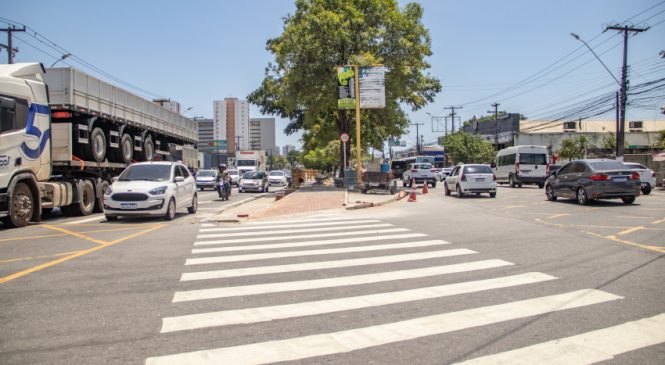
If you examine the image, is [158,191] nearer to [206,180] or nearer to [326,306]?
[326,306]

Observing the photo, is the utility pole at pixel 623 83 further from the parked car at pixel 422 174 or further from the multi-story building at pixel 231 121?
the multi-story building at pixel 231 121

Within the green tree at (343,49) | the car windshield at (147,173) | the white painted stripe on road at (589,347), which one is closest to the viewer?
the white painted stripe on road at (589,347)

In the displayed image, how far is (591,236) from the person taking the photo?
31.0 feet

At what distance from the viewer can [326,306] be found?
4902mm

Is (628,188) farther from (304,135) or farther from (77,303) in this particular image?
(304,135)

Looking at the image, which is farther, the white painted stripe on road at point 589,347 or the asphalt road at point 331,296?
the asphalt road at point 331,296

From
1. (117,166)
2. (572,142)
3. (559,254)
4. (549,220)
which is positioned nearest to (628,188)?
(549,220)

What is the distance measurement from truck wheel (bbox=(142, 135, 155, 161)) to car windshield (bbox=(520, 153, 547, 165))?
883 inches

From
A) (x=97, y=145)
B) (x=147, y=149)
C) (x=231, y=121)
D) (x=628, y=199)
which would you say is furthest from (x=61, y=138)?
(x=231, y=121)

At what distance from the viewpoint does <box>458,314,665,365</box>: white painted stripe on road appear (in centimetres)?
354

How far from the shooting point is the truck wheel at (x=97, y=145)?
50.8ft

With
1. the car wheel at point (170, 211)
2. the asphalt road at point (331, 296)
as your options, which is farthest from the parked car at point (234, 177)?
the asphalt road at point (331, 296)

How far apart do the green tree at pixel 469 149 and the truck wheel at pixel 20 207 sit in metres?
67.1

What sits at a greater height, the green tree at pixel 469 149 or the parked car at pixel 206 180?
the green tree at pixel 469 149
